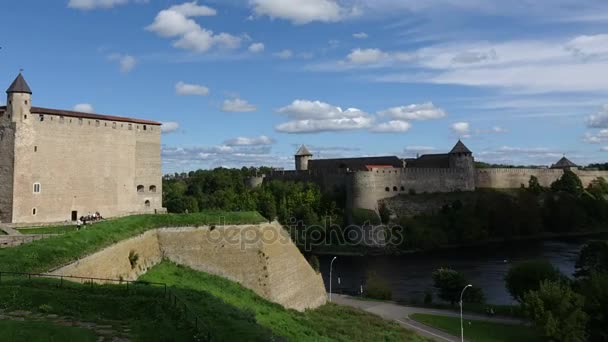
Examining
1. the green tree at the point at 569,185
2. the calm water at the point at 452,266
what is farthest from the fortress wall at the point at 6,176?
the green tree at the point at 569,185

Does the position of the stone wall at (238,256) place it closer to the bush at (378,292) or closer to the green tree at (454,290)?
the bush at (378,292)

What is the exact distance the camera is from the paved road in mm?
24672

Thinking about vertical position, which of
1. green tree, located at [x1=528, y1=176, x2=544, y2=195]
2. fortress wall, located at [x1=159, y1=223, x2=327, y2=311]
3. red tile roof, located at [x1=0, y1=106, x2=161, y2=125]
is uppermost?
red tile roof, located at [x1=0, y1=106, x2=161, y2=125]

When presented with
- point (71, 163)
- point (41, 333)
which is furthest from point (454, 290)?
point (41, 333)

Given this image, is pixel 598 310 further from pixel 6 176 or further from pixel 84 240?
pixel 6 176

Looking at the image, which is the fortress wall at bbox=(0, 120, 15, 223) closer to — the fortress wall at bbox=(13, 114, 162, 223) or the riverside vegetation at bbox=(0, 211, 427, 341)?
the fortress wall at bbox=(13, 114, 162, 223)

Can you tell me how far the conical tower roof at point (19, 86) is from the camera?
24.3 metres

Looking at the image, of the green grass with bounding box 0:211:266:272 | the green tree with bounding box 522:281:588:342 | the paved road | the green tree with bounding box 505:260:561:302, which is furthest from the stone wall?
the green tree with bounding box 505:260:561:302

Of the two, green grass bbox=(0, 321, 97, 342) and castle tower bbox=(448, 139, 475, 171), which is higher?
castle tower bbox=(448, 139, 475, 171)

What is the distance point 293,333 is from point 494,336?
464 inches

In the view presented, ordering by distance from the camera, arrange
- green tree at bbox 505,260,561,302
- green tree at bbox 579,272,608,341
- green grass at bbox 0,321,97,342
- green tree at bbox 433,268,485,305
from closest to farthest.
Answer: green grass at bbox 0,321,97,342 → green tree at bbox 579,272,608,341 → green tree at bbox 505,260,561,302 → green tree at bbox 433,268,485,305

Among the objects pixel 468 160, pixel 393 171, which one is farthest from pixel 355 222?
pixel 468 160

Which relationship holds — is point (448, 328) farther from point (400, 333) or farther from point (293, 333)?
point (293, 333)

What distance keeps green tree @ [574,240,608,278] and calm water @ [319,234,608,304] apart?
4.88 m
